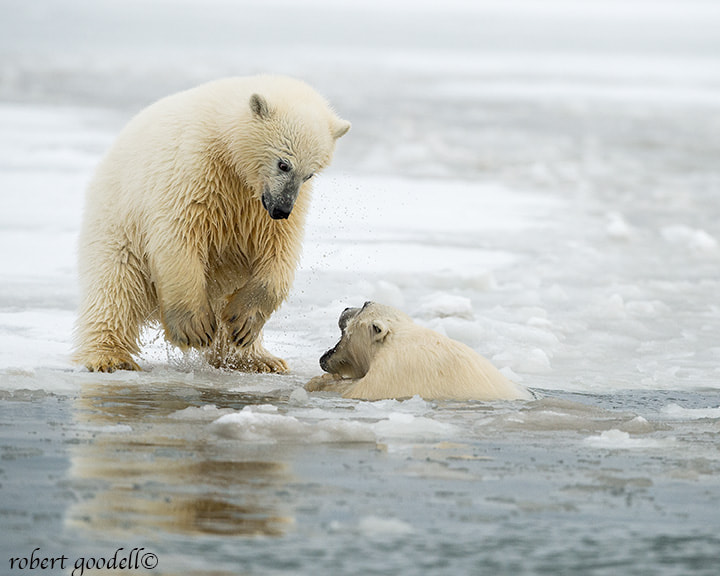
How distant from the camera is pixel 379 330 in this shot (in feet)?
17.9

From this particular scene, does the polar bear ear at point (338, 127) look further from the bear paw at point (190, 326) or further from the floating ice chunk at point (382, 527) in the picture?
the floating ice chunk at point (382, 527)

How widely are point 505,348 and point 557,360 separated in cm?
31

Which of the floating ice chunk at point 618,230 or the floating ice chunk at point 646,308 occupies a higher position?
the floating ice chunk at point 618,230

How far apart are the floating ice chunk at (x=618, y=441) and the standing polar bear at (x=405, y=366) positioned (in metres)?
0.83

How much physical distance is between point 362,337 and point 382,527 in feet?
7.99

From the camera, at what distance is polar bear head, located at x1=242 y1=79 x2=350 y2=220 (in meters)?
5.46

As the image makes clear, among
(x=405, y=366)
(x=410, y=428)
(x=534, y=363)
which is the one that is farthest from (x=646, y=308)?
(x=410, y=428)

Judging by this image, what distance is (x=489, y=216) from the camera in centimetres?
1259

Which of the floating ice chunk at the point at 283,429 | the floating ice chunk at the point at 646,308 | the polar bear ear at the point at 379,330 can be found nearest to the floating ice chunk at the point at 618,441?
the floating ice chunk at the point at 283,429

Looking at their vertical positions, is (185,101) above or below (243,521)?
above

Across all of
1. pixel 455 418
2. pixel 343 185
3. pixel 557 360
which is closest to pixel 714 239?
pixel 343 185

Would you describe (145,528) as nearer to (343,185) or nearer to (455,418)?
(455,418)

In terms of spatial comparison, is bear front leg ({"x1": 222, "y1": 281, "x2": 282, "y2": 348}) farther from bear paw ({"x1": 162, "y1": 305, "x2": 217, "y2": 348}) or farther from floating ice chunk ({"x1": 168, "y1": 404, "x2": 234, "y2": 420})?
floating ice chunk ({"x1": 168, "y1": 404, "x2": 234, "y2": 420})

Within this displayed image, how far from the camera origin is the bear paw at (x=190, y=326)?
5.87 m
